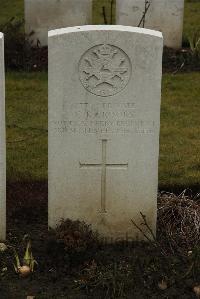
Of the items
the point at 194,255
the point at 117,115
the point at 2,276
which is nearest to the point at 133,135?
the point at 117,115

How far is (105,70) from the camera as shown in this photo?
522cm

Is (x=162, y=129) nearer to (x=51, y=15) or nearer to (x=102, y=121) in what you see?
(x=102, y=121)

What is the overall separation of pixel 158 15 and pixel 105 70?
238 inches

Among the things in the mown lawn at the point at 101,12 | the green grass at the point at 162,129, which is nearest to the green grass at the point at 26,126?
the green grass at the point at 162,129

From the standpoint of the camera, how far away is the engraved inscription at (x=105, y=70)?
517cm

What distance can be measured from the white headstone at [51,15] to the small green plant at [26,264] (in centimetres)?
631

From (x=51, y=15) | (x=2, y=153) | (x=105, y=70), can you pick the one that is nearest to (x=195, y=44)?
(x=51, y=15)

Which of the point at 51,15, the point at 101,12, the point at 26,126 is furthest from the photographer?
the point at 101,12

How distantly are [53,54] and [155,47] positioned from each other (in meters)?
0.72

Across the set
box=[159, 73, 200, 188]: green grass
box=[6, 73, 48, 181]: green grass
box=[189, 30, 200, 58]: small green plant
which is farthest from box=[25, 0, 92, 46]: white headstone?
box=[159, 73, 200, 188]: green grass

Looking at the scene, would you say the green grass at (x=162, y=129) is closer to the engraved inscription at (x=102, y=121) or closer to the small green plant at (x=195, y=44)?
the small green plant at (x=195, y=44)

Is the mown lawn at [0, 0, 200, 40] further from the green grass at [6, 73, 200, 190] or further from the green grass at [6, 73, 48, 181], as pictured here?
the green grass at [6, 73, 48, 181]

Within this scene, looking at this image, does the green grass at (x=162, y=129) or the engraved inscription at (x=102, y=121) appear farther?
the green grass at (x=162, y=129)

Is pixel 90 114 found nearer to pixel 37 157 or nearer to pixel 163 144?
pixel 37 157
